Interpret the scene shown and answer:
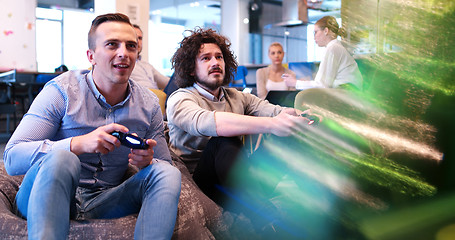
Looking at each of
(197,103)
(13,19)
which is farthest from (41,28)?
(197,103)

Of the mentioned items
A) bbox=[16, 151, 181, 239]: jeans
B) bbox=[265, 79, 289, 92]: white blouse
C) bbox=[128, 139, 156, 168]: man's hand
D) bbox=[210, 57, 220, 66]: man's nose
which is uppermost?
bbox=[210, 57, 220, 66]: man's nose

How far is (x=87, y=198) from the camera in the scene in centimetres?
152

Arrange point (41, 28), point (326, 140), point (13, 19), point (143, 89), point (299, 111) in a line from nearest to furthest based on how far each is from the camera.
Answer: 1. point (326, 140)
2. point (143, 89)
3. point (299, 111)
4. point (13, 19)
5. point (41, 28)

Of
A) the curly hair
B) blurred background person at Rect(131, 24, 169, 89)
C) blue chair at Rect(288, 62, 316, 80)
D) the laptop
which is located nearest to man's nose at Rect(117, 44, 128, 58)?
the curly hair

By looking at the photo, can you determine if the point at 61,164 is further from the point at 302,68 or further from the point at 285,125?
the point at 302,68

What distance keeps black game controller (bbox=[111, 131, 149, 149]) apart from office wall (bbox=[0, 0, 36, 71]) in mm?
7468

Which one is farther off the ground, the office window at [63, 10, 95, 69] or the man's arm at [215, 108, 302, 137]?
the office window at [63, 10, 95, 69]

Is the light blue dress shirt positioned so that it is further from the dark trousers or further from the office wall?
the office wall

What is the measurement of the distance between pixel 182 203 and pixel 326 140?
1.85 ft

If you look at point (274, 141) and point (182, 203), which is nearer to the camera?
point (182, 203)

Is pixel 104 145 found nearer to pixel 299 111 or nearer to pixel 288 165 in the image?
pixel 288 165

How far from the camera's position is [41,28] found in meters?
9.08

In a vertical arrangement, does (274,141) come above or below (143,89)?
below

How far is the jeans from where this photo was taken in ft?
3.77
